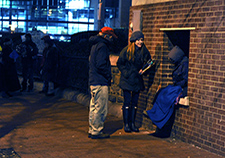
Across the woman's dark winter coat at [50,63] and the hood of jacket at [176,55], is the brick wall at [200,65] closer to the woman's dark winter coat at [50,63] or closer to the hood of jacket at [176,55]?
the hood of jacket at [176,55]

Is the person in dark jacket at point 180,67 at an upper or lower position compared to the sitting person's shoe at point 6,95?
upper

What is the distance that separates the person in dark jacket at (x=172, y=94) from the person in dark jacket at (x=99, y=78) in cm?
97

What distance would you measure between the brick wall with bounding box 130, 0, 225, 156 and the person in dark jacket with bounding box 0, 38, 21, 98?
20.0 feet

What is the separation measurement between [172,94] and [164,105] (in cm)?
25

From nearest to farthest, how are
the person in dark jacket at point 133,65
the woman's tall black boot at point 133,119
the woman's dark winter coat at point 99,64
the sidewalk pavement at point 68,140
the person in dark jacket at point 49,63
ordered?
the sidewalk pavement at point 68,140 → the woman's dark winter coat at point 99,64 → the person in dark jacket at point 133,65 → the woman's tall black boot at point 133,119 → the person in dark jacket at point 49,63

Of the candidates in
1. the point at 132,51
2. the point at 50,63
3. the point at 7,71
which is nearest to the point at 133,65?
the point at 132,51

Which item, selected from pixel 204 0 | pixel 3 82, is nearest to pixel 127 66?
pixel 204 0

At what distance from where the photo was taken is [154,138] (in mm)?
7832

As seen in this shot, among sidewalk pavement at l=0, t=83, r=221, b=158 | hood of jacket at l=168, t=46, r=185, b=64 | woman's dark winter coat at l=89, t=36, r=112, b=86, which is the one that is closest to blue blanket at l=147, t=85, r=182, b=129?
sidewalk pavement at l=0, t=83, r=221, b=158

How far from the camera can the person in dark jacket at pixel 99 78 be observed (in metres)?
7.55

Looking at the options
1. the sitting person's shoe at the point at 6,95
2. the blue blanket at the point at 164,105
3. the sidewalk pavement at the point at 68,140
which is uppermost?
the blue blanket at the point at 164,105

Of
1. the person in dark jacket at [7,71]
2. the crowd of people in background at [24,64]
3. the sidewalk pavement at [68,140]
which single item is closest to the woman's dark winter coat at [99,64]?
the sidewalk pavement at [68,140]

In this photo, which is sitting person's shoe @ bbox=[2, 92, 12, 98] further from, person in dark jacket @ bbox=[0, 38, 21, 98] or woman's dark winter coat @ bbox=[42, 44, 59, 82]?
woman's dark winter coat @ bbox=[42, 44, 59, 82]

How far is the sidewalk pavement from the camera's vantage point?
21.8 feet
